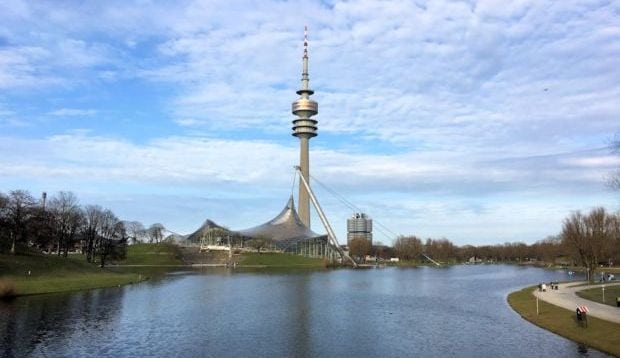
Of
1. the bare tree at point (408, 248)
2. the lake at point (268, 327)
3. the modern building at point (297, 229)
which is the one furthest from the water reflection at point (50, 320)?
the bare tree at point (408, 248)

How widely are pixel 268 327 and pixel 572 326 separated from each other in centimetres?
1563

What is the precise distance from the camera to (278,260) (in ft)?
440

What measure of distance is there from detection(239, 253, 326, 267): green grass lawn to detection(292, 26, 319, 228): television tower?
42.7 m

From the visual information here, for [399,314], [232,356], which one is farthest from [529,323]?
[232,356]

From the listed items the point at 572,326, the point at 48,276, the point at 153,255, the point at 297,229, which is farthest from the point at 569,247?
the point at 297,229

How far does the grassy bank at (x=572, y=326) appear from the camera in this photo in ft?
80.7

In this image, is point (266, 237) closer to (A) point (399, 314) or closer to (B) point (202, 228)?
(B) point (202, 228)

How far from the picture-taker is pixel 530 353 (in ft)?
78.5

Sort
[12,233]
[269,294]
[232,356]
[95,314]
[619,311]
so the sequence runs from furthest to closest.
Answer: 1. [12,233]
2. [269,294]
3. [95,314]
4. [619,311]
5. [232,356]

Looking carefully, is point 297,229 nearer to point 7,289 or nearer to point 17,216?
point 17,216

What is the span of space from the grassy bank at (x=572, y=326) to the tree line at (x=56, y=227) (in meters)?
49.3

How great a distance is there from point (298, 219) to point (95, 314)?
140 metres

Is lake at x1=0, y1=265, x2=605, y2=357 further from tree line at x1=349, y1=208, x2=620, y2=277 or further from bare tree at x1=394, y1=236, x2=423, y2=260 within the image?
bare tree at x1=394, y1=236, x2=423, y2=260

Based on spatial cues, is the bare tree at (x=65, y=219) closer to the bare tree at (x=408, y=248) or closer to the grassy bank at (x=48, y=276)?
the grassy bank at (x=48, y=276)
